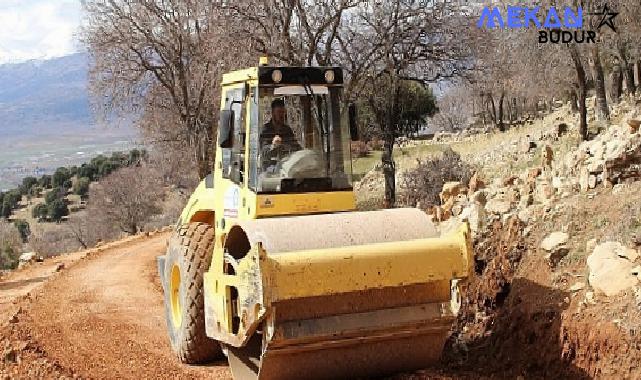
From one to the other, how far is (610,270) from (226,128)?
14.0ft

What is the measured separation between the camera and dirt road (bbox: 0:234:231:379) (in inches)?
326

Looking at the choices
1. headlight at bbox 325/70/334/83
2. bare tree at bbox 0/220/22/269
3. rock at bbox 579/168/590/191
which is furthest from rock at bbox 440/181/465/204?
bare tree at bbox 0/220/22/269

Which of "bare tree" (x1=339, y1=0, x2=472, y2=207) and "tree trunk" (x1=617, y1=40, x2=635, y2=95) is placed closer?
"bare tree" (x1=339, y1=0, x2=472, y2=207)

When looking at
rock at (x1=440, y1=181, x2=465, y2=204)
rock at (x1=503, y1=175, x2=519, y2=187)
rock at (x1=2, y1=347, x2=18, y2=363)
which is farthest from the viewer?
rock at (x1=440, y1=181, x2=465, y2=204)

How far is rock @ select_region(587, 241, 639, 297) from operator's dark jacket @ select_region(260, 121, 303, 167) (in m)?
3.42

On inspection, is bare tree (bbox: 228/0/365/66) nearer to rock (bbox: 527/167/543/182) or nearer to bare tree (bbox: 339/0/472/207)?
bare tree (bbox: 339/0/472/207)

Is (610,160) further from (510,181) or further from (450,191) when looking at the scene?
(450,191)

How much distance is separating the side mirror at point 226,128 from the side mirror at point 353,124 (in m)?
1.30

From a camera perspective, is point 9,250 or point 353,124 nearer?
point 353,124

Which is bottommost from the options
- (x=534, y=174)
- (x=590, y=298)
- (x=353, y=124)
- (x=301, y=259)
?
(x=590, y=298)

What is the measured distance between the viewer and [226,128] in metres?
7.79

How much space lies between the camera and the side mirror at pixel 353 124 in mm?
8312

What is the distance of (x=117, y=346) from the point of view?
30.6ft

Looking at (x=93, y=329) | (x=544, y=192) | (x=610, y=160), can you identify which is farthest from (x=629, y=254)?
(x=93, y=329)
